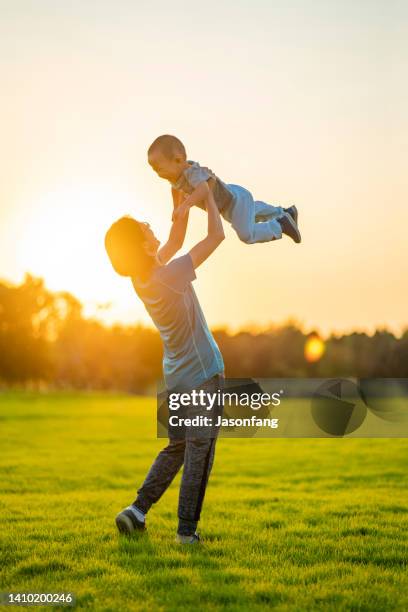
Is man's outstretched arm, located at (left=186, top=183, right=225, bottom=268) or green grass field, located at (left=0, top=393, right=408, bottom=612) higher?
man's outstretched arm, located at (left=186, top=183, right=225, bottom=268)

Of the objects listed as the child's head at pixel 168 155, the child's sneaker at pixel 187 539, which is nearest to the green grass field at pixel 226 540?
the child's sneaker at pixel 187 539

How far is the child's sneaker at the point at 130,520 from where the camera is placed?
6223mm

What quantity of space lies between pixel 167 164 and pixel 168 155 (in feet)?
0.25

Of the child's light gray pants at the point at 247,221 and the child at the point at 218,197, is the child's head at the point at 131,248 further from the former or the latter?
the child's light gray pants at the point at 247,221

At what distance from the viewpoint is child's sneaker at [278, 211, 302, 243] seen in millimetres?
6449

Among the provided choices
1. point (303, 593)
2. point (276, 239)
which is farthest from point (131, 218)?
point (303, 593)

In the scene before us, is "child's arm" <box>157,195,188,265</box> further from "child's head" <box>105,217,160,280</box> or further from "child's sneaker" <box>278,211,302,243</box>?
"child's sneaker" <box>278,211,302,243</box>

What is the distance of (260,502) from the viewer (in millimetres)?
8883

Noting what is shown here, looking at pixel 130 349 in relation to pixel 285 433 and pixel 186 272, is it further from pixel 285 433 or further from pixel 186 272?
pixel 186 272

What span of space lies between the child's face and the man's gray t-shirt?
0.79 metres

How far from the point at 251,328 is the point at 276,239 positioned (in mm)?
69007

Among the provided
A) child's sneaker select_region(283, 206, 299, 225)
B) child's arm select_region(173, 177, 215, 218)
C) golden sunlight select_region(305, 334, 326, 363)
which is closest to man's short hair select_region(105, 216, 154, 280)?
child's arm select_region(173, 177, 215, 218)

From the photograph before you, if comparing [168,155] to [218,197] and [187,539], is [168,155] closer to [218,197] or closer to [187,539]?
[218,197]

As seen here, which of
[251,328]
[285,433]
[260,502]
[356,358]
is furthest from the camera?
[251,328]
